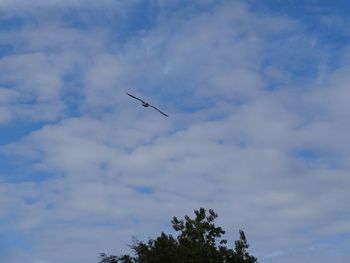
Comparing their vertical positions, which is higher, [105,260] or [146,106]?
[146,106]

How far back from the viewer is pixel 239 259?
52.7m

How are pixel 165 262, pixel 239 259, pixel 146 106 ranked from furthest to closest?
pixel 239 259 < pixel 165 262 < pixel 146 106

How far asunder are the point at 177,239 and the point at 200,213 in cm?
324

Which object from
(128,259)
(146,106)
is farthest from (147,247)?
(146,106)

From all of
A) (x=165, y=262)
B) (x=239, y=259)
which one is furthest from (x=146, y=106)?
(x=239, y=259)

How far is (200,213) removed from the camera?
178ft

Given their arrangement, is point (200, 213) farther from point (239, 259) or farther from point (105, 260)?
point (105, 260)

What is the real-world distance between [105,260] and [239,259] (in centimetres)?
1212

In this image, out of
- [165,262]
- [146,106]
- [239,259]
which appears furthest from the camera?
[239,259]

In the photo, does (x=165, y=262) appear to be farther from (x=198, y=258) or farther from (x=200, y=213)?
(x=200, y=213)

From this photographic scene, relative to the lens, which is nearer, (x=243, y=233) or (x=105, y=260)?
(x=105, y=260)

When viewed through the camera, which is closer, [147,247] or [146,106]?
[146,106]

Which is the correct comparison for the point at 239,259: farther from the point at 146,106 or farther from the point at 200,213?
the point at 146,106

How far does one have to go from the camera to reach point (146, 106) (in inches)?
1453
